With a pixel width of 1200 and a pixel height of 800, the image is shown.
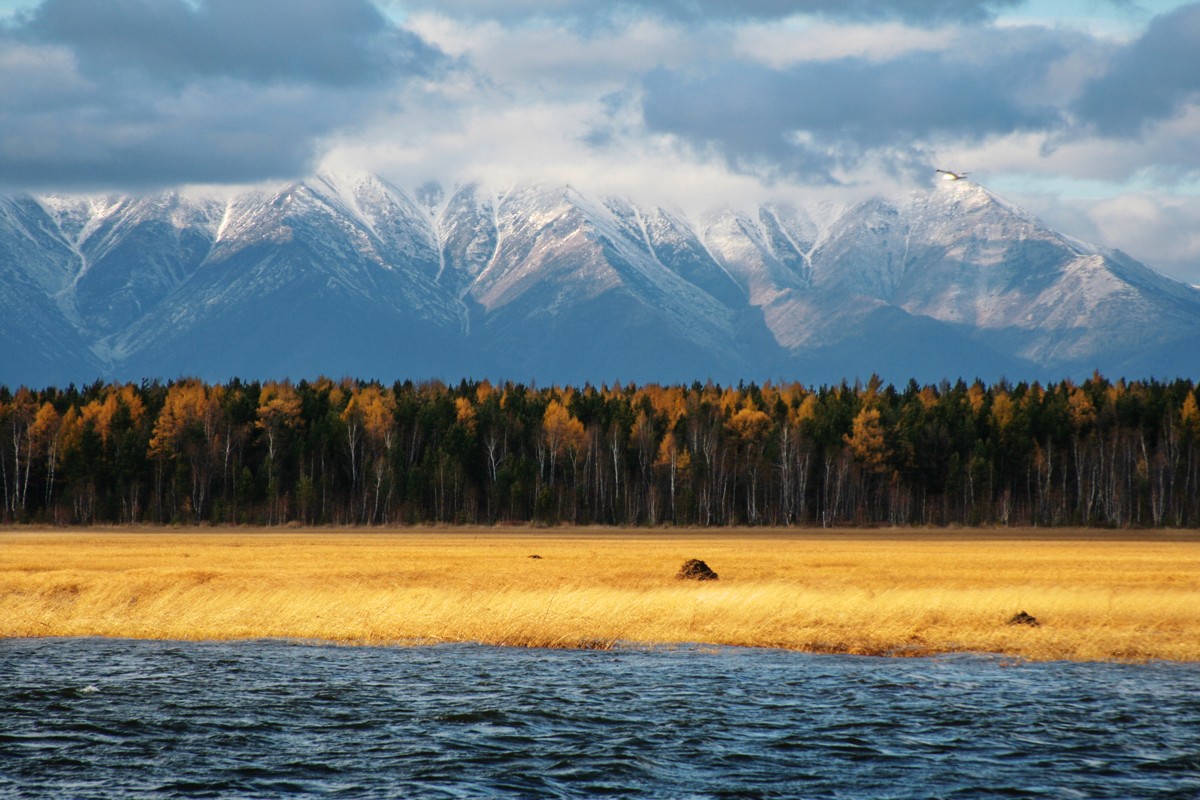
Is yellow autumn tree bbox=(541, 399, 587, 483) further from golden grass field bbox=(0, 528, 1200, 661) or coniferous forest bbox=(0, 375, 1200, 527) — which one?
golden grass field bbox=(0, 528, 1200, 661)

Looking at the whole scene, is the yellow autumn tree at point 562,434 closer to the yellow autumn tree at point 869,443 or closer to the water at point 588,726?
the yellow autumn tree at point 869,443

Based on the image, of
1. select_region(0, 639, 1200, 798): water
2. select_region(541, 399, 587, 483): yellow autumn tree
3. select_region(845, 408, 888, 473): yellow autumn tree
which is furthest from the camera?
select_region(541, 399, 587, 483): yellow autumn tree

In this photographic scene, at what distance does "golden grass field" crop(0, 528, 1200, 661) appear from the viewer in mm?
40125

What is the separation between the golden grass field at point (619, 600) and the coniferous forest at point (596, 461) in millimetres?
68292

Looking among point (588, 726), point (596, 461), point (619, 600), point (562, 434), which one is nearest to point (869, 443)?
point (596, 461)

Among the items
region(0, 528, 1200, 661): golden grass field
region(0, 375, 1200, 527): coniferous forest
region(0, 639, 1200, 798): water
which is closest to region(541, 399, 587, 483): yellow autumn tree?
region(0, 375, 1200, 527): coniferous forest

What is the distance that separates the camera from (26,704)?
29234mm

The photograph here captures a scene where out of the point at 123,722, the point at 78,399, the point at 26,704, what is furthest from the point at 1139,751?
the point at 78,399

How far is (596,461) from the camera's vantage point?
148 meters

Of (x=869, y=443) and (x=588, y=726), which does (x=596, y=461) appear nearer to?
(x=869, y=443)

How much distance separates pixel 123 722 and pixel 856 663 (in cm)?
2058

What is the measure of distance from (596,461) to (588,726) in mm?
120297

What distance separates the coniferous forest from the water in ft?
332

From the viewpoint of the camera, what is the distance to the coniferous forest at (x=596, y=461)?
5379 inches
